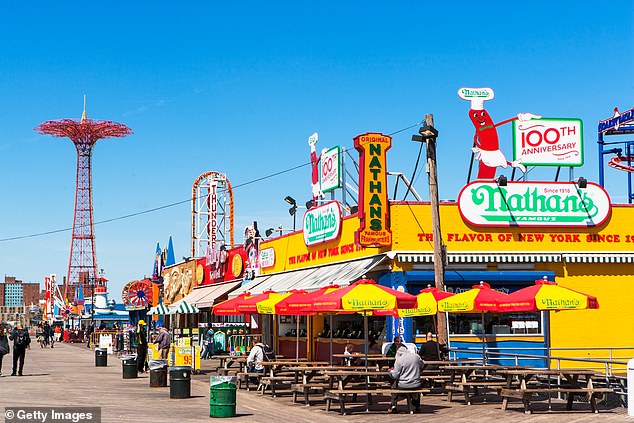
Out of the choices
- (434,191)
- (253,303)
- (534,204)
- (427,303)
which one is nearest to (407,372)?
(427,303)

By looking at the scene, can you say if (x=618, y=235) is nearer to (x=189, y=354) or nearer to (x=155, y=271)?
(x=189, y=354)

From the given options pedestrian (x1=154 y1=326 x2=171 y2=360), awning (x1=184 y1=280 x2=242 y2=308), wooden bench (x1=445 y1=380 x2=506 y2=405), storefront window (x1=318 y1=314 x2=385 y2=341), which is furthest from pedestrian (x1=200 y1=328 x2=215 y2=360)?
wooden bench (x1=445 y1=380 x2=506 y2=405)

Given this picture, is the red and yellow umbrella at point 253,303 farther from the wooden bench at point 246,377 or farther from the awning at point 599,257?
the awning at point 599,257

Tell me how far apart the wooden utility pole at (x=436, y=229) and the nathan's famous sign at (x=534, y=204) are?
3.76 metres

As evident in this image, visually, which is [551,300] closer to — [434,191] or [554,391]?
[554,391]

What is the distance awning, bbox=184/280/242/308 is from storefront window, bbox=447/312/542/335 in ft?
51.6

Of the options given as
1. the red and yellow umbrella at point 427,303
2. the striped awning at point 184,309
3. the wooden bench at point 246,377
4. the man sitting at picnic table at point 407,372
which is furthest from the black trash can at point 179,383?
the striped awning at point 184,309

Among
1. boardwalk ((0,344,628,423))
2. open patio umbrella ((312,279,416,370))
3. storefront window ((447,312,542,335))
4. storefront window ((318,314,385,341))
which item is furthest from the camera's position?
storefront window ((318,314,385,341))

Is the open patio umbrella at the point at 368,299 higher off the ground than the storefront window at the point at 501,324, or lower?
higher

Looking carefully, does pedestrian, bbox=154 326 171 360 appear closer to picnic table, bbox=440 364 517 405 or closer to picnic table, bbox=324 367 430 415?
picnic table, bbox=324 367 430 415

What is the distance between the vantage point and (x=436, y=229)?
80.1 feet

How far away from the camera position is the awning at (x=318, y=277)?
27670mm

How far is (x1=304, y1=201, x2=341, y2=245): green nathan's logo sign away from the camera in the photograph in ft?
105

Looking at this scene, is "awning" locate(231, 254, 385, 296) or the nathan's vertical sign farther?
"awning" locate(231, 254, 385, 296)
